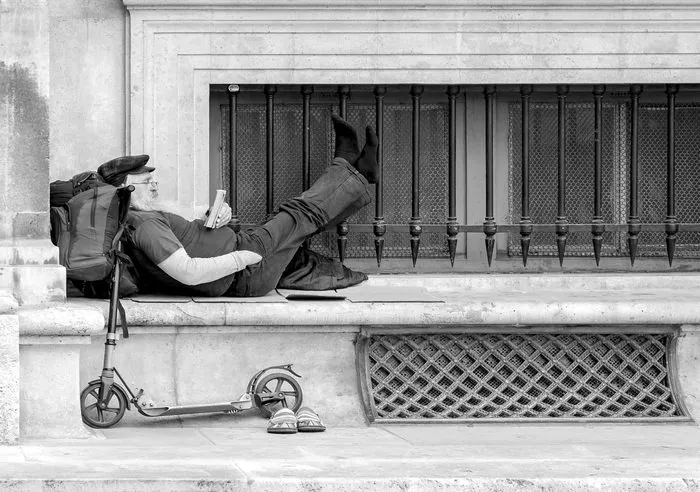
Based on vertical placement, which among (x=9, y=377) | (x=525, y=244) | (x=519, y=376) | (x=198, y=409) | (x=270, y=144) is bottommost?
(x=198, y=409)

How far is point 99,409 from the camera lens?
23.5 ft

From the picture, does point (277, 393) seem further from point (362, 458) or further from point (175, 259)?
point (362, 458)

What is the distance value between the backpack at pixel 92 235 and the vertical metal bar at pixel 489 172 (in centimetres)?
270

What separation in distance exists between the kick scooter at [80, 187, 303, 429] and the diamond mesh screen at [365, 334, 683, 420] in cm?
49

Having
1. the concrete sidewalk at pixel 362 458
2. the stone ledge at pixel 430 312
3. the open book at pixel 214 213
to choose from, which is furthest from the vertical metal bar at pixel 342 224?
the concrete sidewalk at pixel 362 458

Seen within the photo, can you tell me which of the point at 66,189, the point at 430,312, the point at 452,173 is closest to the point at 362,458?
the point at 430,312

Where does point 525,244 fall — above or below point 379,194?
below

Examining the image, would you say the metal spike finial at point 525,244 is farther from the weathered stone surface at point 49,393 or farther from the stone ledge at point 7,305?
the stone ledge at point 7,305

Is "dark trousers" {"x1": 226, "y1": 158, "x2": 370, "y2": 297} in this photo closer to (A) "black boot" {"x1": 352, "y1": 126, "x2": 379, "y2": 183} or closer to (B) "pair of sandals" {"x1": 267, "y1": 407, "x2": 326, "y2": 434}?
(A) "black boot" {"x1": 352, "y1": 126, "x2": 379, "y2": 183}

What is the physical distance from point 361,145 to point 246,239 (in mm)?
1613

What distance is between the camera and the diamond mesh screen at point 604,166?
942cm

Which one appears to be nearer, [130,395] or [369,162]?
[130,395]

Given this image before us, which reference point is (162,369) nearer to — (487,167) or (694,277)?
(487,167)

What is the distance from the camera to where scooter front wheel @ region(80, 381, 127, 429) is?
7.15m
